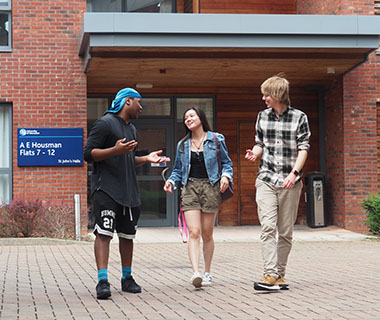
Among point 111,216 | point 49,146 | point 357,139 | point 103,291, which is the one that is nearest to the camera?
point 103,291

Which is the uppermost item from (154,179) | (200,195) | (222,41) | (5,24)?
(5,24)

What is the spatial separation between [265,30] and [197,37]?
1256 millimetres

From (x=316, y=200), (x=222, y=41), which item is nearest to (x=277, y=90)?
(x=222, y=41)

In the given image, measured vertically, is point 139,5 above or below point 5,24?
above

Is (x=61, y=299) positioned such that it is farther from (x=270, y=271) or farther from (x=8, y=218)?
(x=8, y=218)

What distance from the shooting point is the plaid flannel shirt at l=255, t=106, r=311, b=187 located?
7793 mm

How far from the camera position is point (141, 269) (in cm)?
1005

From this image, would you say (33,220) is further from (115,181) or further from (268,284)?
(268,284)

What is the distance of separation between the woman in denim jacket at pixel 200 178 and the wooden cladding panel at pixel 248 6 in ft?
32.6

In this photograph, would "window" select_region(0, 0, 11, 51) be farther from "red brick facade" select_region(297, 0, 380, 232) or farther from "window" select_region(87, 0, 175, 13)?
"red brick facade" select_region(297, 0, 380, 232)

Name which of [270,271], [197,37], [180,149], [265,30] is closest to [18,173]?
[197,37]

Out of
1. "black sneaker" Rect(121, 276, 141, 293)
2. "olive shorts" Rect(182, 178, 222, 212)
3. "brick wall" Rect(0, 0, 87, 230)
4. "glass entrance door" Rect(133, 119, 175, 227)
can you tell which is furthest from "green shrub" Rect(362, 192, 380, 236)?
"black sneaker" Rect(121, 276, 141, 293)

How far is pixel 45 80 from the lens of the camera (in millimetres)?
15820

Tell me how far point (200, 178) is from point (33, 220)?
6796mm
